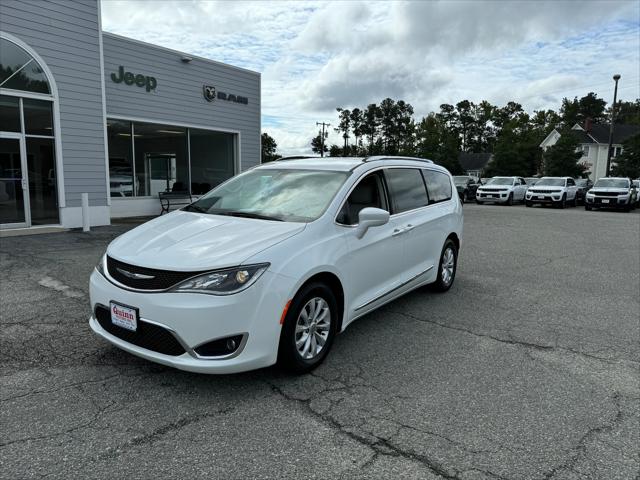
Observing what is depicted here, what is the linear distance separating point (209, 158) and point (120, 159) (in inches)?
142

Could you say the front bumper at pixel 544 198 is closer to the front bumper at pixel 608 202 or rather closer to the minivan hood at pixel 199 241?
the front bumper at pixel 608 202

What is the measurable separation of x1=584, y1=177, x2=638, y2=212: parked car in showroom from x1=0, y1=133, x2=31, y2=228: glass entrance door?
81.7ft

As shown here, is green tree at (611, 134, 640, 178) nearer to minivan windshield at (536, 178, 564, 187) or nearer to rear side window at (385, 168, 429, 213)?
minivan windshield at (536, 178, 564, 187)

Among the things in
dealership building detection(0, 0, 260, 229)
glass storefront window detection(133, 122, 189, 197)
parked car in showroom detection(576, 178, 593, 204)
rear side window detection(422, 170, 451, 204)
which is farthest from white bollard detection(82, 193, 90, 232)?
parked car in showroom detection(576, 178, 593, 204)

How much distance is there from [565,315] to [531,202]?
23.4m

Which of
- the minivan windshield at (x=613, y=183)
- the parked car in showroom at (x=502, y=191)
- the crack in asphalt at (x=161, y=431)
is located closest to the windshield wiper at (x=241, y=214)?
the crack in asphalt at (x=161, y=431)

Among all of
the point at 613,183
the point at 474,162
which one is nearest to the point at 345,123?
the point at 474,162

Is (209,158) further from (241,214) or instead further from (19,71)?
(241,214)

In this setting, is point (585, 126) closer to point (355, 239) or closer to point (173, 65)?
point (173, 65)

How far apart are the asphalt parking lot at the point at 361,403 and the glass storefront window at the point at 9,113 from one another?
682 centimetres

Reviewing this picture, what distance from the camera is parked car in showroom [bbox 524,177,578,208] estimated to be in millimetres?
26141

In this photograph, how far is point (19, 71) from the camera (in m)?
10.8

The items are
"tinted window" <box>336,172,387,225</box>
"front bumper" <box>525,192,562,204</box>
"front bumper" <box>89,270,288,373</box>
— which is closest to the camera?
"front bumper" <box>89,270,288,373</box>

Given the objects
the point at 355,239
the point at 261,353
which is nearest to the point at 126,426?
the point at 261,353
